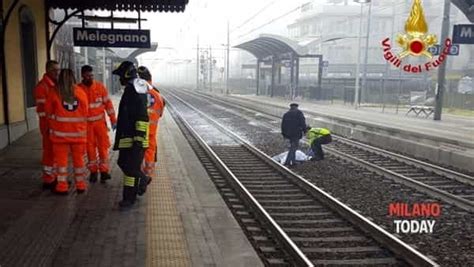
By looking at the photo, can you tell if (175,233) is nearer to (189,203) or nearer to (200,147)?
(189,203)

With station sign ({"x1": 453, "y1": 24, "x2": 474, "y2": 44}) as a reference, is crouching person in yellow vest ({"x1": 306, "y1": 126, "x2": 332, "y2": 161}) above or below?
below

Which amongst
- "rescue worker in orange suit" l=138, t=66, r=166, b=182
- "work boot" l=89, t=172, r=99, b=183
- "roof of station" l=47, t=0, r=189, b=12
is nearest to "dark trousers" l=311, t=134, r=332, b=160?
"roof of station" l=47, t=0, r=189, b=12

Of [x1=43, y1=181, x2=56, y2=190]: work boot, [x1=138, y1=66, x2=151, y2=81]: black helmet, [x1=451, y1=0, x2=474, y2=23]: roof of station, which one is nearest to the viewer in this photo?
[x1=43, y1=181, x2=56, y2=190]: work boot

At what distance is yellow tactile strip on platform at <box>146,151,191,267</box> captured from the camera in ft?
16.1

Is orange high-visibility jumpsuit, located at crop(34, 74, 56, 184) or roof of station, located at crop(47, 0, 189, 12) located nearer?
orange high-visibility jumpsuit, located at crop(34, 74, 56, 184)

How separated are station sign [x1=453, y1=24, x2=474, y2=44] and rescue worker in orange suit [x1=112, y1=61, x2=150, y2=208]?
844cm

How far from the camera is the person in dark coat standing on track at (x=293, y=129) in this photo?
11671 mm

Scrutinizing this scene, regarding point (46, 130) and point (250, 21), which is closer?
point (46, 130)

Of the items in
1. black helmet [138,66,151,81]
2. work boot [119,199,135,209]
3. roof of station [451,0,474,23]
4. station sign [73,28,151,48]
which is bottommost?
work boot [119,199,135,209]

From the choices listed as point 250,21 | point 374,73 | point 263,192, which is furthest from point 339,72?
point 263,192

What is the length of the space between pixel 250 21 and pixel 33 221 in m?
59.4

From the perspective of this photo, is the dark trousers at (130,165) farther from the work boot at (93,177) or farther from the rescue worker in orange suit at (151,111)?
the work boot at (93,177)

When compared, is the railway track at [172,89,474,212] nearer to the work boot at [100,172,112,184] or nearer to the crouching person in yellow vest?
the crouching person in yellow vest

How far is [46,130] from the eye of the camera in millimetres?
7324
